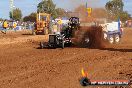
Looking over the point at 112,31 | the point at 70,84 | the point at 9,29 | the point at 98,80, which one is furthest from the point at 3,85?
the point at 9,29

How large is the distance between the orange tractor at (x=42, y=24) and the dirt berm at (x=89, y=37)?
Result: 692 inches

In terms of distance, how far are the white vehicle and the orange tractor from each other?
14.8m

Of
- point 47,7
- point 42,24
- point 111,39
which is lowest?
point 111,39

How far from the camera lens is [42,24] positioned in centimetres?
4019

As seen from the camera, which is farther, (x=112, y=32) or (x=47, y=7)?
(x=47, y=7)

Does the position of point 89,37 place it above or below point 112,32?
below

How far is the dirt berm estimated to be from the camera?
22.0m

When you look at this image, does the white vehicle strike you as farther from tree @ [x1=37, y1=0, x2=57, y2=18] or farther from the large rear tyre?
tree @ [x1=37, y1=0, x2=57, y2=18]

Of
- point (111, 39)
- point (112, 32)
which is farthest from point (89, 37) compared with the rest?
point (112, 32)

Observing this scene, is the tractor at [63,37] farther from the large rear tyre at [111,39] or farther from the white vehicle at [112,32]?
the large rear tyre at [111,39]

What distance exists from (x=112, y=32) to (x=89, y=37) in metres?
4.00

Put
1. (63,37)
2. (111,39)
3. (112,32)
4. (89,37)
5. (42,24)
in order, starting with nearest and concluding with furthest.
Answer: (63,37), (89,37), (111,39), (112,32), (42,24)

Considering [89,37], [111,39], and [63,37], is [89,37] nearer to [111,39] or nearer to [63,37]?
[63,37]

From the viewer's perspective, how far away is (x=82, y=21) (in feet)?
78.7
